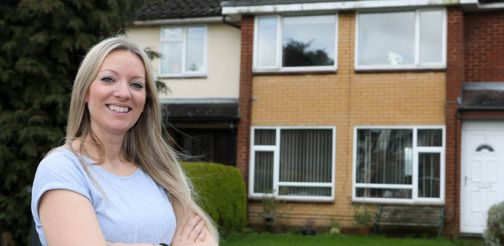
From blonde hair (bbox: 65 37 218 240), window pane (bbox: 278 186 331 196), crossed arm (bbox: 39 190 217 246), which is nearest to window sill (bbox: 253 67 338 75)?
window pane (bbox: 278 186 331 196)

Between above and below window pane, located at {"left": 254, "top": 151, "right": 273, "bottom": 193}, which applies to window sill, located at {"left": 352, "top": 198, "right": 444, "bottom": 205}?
below

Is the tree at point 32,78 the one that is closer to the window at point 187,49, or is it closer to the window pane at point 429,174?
the window at point 187,49

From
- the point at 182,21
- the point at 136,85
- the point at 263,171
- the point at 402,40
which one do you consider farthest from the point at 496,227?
the point at 136,85

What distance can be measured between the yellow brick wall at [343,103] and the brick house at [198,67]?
1.26 meters

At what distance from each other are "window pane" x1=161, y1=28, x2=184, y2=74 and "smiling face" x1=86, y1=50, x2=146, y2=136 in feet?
52.0

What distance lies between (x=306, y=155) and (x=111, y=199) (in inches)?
563

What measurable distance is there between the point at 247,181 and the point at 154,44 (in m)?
4.33

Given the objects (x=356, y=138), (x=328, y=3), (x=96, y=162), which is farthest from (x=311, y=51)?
(x=96, y=162)

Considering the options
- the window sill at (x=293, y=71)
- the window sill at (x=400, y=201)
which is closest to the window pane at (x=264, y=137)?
the window sill at (x=293, y=71)

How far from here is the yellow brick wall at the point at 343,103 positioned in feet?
51.8

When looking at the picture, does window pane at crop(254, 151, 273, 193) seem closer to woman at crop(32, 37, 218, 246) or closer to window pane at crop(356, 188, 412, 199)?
window pane at crop(356, 188, 412, 199)

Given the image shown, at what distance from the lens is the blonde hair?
2557mm

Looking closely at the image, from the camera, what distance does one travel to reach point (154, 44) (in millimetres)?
18625

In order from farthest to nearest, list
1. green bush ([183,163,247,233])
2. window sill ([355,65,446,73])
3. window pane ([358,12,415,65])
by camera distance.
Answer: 1. window pane ([358,12,415,65])
2. window sill ([355,65,446,73])
3. green bush ([183,163,247,233])
